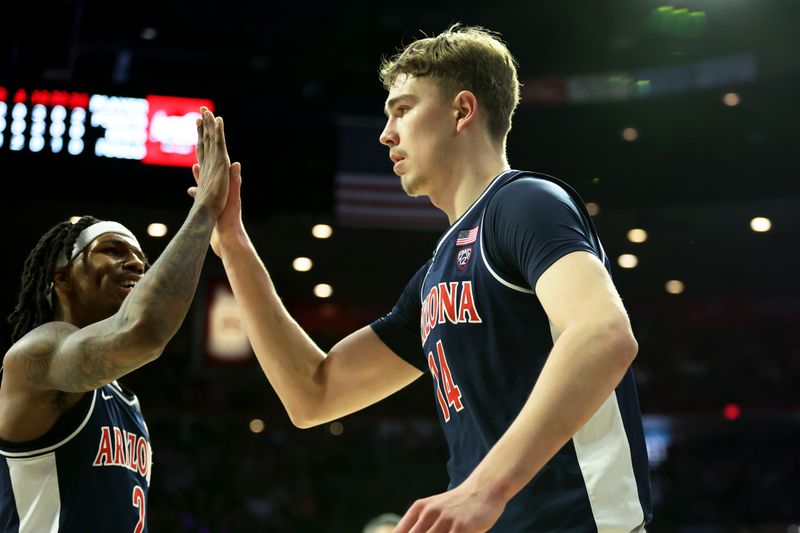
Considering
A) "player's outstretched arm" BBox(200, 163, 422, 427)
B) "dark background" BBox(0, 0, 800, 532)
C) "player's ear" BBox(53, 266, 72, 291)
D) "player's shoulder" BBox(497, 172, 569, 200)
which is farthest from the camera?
"dark background" BBox(0, 0, 800, 532)

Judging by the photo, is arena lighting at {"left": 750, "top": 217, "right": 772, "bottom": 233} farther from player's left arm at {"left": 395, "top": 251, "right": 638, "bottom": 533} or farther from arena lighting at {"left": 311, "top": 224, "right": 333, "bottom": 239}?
player's left arm at {"left": 395, "top": 251, "right": 638, "bottom": 533}

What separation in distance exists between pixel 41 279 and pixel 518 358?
5.56 feet

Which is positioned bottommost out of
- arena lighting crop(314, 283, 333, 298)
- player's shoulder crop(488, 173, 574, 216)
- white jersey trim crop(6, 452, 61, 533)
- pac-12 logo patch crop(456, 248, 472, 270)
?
arena lighting crop(314, 283, 333, 298)

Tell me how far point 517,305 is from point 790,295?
13.2m

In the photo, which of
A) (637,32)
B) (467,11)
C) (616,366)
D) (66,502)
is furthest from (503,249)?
(637,32)

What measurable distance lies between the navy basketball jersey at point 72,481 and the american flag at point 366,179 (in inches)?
323

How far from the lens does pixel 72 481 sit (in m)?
2.56

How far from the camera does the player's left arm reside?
149cm

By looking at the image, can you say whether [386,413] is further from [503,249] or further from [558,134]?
[503,249]

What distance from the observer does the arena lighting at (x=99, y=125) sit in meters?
9.09

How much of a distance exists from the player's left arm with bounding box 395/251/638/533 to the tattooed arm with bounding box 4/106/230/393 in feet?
3.57

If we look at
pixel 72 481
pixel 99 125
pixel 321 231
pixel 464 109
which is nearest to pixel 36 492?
pixel 72 481

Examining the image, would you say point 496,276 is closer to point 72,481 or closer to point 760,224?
point 72,481

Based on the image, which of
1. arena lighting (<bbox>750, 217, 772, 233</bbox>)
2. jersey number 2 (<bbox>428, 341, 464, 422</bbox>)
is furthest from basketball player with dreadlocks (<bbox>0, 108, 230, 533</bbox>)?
arena lighting (<bbox>750, 217, 772, 233</bbox>)
